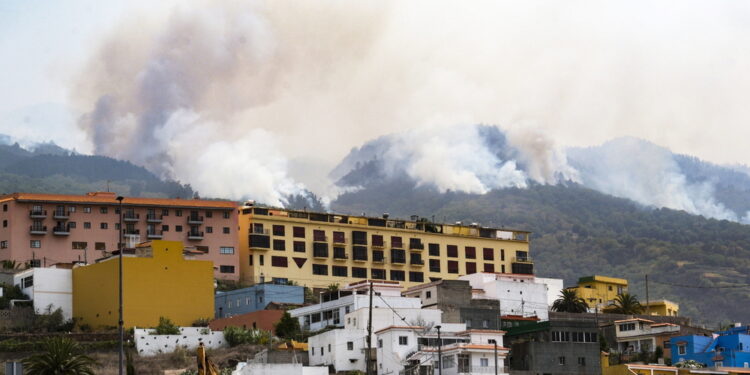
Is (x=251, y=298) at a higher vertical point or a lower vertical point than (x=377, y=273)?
lower

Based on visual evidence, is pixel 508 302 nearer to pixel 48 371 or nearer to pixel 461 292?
pixel 461 292

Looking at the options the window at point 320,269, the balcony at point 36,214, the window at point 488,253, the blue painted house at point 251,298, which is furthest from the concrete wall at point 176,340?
the window at point 488,253

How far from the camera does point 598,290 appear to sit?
15700 centimetres

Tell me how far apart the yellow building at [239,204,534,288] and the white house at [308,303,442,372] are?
33146 mm

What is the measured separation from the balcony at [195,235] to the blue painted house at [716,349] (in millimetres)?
51412

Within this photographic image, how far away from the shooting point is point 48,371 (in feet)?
270

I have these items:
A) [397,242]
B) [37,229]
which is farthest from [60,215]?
[397,242]

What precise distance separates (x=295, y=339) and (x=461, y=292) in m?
15.5

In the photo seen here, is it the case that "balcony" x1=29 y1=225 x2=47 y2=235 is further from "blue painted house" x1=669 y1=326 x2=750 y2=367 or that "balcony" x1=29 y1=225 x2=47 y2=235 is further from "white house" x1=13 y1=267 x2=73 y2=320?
"blue painted house" x1=669 y1=326 x2=750 y2=367

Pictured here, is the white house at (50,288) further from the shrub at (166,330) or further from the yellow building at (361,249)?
the yellow building at (361,249)

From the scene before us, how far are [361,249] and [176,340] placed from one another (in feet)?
143

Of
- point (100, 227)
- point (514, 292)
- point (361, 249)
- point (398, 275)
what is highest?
point (100, 227)

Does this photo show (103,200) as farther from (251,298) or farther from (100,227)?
(251,298)

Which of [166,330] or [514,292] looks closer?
[166,330]
